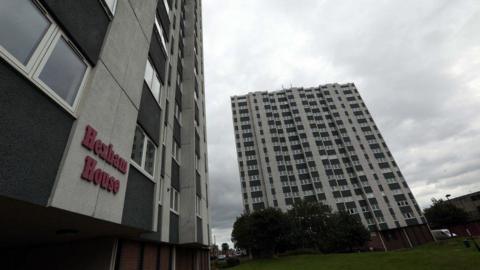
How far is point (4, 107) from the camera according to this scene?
2822mm

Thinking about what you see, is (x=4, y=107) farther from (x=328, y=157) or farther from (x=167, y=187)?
(x=328, y=157)

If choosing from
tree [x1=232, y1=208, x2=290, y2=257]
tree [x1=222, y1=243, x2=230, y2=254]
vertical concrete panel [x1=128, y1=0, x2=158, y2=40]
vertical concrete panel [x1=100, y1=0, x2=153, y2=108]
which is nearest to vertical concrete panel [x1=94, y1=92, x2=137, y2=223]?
vertical concrete panel [x1=100, y1=0, x2=153, y2=108]

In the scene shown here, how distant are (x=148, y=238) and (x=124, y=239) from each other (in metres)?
1.04

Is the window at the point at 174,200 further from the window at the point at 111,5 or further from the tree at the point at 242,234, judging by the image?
the tree at the point at 242,234

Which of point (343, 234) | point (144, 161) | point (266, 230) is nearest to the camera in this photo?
point (144, 161)

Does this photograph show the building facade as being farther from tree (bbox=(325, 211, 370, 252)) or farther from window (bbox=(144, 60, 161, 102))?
tree (bbox=(325, 211, 370, 252))

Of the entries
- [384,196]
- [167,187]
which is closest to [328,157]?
[384,196]

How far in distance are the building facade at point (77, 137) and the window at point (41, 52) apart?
0.7 inches

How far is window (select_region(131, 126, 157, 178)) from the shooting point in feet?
22.5

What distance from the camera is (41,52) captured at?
141 inches

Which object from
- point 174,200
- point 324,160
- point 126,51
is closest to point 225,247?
point 324,160

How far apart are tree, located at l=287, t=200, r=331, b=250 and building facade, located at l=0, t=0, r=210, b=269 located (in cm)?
3954

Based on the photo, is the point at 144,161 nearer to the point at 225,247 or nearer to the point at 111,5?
the point at 111,5

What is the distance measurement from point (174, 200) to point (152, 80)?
21.6 feet
